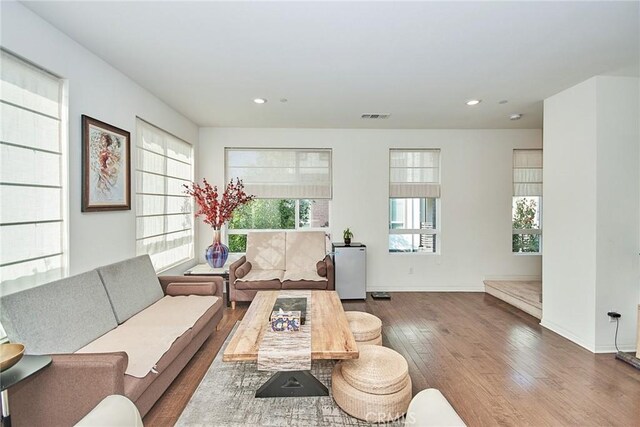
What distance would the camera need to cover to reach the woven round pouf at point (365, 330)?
2631mm

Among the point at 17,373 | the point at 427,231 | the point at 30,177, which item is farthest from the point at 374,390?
the point at 427,231

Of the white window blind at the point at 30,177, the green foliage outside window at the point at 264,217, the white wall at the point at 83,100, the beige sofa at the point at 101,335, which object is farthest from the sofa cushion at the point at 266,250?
the white window blind at the point at 30,177

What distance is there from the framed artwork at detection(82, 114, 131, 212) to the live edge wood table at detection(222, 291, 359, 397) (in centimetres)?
163

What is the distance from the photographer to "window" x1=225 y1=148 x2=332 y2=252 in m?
5.30

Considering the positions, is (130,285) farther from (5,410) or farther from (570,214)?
(570,214)

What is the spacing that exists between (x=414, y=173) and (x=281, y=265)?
2.76m

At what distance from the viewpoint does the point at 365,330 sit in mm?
2650

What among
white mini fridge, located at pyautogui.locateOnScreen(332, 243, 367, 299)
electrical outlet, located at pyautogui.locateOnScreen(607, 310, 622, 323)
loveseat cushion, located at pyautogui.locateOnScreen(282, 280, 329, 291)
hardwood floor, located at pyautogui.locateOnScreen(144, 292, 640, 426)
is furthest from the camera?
white mini fridge, located at pyautogui.locateOnScreen(332, 243, 367, 299)

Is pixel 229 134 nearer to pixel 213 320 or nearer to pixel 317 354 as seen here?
pixel 213 320

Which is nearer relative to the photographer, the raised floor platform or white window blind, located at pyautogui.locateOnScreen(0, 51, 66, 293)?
white window blind, located at pyautogui.locateOnScreen(0, 51, 66, 293)

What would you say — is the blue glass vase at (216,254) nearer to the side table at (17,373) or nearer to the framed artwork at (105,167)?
the framed artwork at (105,167)

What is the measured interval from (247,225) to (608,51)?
15.9ft

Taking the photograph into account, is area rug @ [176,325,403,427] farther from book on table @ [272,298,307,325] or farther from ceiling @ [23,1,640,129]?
ceiling @ [23,1,640,129]

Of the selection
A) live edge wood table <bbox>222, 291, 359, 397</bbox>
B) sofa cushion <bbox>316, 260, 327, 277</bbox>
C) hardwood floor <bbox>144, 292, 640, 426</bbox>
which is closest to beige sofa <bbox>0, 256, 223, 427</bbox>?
hardwood floor <bbox>144, 292, 640, 426</bbox>
